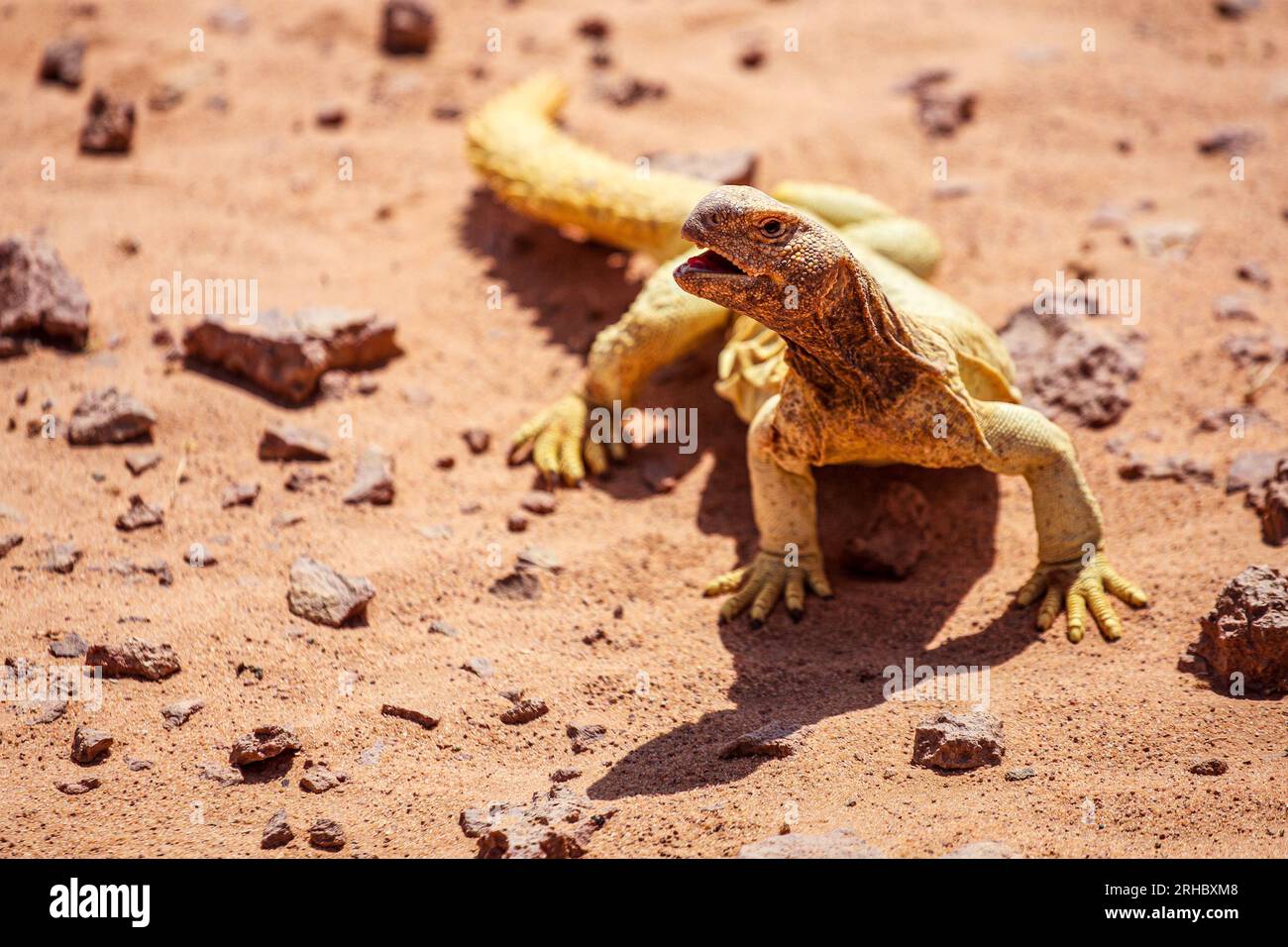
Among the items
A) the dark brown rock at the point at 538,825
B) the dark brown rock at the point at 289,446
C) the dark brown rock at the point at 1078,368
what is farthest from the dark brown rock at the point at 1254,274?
the dark brown rock at the point at 289,446

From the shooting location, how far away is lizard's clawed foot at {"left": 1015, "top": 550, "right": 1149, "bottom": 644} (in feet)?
18.2

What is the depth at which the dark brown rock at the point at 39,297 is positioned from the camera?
7266 mm

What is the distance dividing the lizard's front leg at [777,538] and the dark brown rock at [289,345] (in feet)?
8.80

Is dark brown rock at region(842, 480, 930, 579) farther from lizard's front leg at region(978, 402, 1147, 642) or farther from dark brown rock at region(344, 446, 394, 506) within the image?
dark brown rock at region(344, 446, 394, 506)

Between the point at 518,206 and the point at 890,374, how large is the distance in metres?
3.85

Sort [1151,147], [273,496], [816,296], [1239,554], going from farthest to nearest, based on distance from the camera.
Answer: [1151,147], [273,496], [1239,554], [816,296]

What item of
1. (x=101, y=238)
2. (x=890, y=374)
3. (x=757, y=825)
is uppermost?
(x=101, y=238)

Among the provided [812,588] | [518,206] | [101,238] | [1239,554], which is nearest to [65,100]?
[101,238]

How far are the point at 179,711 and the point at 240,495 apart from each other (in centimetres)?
161

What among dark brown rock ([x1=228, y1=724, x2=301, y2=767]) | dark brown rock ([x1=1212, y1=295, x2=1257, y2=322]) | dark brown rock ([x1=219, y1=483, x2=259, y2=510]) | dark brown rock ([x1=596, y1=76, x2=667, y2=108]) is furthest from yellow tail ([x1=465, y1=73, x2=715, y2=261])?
dark brown rock ([x1=228, y1=724, x2=301, y2=767])

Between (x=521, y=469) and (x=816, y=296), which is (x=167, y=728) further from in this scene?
(x=816, y=296)

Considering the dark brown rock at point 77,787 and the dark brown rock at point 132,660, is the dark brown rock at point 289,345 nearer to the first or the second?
the dark brown rock at point 132,660

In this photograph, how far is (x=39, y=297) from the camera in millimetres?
7312

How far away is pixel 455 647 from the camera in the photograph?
18.7 ft
